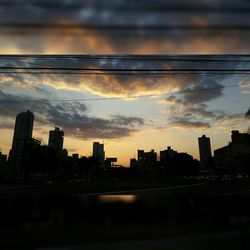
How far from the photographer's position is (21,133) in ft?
362

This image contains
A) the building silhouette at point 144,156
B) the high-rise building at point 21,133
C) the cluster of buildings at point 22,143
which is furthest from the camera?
the building silhouette at point 144,156

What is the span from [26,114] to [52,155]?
90.6ft

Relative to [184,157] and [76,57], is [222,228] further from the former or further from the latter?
[184,157]

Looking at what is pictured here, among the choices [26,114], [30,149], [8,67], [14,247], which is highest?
[26,114]

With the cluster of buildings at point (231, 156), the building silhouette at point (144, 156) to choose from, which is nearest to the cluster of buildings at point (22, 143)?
the building silhouette at point (144, 156)

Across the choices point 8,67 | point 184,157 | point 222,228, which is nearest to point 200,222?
point 222,228

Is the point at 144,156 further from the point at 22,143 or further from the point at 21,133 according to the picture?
the point at 21,133

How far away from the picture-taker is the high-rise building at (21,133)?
9435 centimetres

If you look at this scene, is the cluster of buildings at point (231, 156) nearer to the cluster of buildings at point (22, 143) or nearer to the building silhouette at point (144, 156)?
the building silhouette at point (144, 156)

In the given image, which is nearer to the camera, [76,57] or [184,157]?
[76,57]

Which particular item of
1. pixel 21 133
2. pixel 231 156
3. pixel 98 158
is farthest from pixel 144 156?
pixel 21 133

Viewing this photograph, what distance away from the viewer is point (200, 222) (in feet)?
29.6

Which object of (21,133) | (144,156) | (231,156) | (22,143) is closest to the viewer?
(21,133)

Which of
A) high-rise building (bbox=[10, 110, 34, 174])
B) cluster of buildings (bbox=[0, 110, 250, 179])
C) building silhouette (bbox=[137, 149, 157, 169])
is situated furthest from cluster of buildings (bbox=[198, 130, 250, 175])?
high-rise building (bbox=[10, 110, 34, 174])
